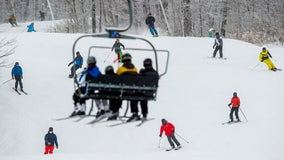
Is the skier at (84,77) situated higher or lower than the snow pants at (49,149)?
higher

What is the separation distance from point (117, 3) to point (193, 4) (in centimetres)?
841

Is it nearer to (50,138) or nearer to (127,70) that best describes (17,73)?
(50,138)

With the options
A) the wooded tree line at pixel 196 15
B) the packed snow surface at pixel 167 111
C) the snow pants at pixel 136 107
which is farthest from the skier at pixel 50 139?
the wooded tree line at pixel 196 15

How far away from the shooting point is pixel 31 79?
25312mm

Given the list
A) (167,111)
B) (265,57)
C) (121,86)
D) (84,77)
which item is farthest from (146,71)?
(265,57)

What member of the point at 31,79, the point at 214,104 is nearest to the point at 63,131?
the point at 31,79

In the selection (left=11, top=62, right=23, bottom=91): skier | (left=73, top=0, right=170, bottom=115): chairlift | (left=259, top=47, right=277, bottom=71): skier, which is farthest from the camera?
(left=259, top=47, right=277, bottom=71): skier

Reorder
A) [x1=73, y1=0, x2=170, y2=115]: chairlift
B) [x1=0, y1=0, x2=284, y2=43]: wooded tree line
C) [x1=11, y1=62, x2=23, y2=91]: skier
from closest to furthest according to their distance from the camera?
1. [x1=73, y1=0, x2=170, y2=115]: chairlift
2. [x1=11, y1=62, x2=23, y2=91]: skier
3. [x1=0, y1=0, x2=284, y2=43]: wooded tree line

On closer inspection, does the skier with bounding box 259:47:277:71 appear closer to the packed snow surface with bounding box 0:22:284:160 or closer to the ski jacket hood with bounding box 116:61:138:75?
the packed snow surface with bounding box 0:22:284:160

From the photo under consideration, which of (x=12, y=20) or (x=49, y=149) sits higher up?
Result: (x=12, y=20)

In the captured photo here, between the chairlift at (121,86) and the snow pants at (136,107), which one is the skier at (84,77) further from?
the snow pants at (136,107)

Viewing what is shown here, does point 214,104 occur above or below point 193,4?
below

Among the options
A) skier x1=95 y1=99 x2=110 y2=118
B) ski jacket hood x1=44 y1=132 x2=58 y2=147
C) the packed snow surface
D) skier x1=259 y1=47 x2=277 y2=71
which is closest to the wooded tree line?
the packed snow surface

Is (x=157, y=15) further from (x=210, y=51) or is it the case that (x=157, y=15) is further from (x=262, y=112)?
(x=262, y=112)
